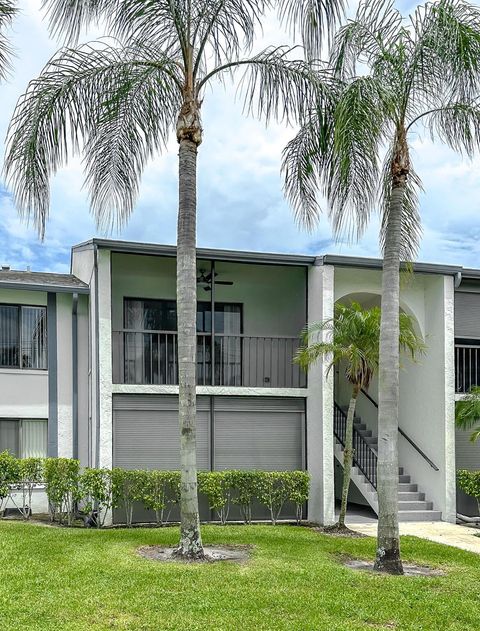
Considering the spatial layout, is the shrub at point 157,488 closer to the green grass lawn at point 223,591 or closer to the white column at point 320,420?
the green grass lawn at point 223,591

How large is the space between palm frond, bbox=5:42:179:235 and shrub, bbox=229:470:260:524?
5.56 metres

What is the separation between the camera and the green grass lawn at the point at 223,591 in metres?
6.75

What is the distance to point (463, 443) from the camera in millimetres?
15797

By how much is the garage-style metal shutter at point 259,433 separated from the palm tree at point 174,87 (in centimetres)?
492

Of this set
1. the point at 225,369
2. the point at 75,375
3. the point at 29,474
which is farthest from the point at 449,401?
the point at 29,474

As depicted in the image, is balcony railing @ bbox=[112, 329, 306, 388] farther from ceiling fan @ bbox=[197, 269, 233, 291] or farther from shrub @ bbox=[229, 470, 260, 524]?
shrub @ bbox=[229, 470, 260, 524]

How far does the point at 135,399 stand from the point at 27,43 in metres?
7.00

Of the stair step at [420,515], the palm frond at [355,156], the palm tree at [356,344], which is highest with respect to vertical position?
the palm frond at [355,156]

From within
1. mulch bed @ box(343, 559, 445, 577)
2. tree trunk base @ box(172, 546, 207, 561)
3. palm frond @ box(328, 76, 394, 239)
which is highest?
palm frond @ box(328, 76, 394, 239)

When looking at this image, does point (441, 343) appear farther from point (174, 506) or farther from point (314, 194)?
point (174, 506)

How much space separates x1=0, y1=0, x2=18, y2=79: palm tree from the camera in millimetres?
8500

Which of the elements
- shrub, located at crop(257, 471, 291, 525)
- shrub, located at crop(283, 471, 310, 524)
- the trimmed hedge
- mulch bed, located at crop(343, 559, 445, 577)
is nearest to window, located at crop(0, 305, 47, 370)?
the trimmed hedge

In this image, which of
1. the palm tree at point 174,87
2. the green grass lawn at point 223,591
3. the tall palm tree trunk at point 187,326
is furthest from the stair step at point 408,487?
the palm tree at point 174,87

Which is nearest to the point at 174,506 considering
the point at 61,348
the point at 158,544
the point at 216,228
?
the point at 158,544
